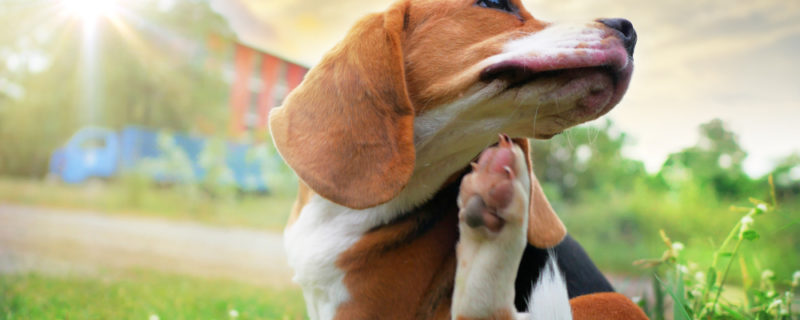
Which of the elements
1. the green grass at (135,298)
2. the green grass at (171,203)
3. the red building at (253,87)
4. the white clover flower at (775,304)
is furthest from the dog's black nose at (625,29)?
the green grass at (171,203)

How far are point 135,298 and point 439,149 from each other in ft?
7.21

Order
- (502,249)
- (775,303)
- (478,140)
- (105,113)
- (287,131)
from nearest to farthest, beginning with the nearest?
(502,249), (287,131), (478,140), (775,303), (105,113)

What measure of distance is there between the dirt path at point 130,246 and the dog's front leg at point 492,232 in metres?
3.10

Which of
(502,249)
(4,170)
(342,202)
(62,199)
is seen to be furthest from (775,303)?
(4,170)

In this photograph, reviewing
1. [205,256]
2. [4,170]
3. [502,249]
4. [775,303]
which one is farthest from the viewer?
[4,170]

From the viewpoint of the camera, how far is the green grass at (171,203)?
6930 mm

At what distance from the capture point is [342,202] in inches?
57.5

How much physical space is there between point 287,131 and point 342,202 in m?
0.26

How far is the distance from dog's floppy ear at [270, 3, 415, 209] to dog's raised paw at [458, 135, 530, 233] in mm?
223

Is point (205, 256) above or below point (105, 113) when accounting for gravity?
below

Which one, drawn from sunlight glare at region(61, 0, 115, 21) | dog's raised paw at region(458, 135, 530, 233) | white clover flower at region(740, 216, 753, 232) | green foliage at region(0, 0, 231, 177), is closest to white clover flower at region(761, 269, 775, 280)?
white clover flower at region(740, 216, 753, 232)

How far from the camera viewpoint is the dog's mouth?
1.43 m

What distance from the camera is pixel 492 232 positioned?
1353 mm

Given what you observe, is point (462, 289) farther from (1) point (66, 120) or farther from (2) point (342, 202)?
(1) point (66, 120)
